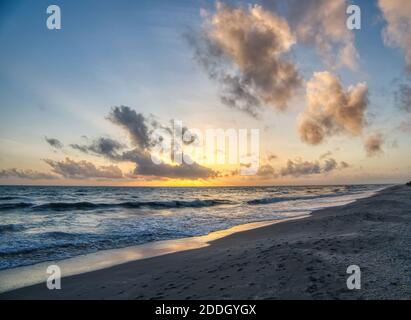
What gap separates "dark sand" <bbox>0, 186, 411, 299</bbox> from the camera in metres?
5.57

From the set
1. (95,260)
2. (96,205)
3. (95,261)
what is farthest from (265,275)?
(96,205)

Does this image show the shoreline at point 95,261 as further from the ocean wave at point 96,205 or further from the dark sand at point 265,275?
the ocean wave at point 96,205

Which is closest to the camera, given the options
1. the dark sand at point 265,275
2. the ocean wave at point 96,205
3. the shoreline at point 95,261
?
the dark sand at point 265,275

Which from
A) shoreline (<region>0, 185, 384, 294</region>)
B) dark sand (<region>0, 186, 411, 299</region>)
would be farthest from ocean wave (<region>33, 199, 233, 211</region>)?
dark sand (<region>0, 186, 411, 299</region>)

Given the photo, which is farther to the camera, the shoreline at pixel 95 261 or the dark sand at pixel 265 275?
the shoreline at pixel 95 261

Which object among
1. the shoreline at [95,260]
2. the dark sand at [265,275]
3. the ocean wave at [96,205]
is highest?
the dark sand at [265,275]

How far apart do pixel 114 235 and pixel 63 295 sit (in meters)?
8.73

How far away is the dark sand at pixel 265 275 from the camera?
5.57m

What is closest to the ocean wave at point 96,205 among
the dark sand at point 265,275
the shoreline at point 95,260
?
the shoreline at point 95,260

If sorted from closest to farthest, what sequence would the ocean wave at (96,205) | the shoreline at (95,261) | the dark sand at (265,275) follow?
the dark sand at (265,275)
the shoreline at (95,261)
the ocean wave at (96,205)
